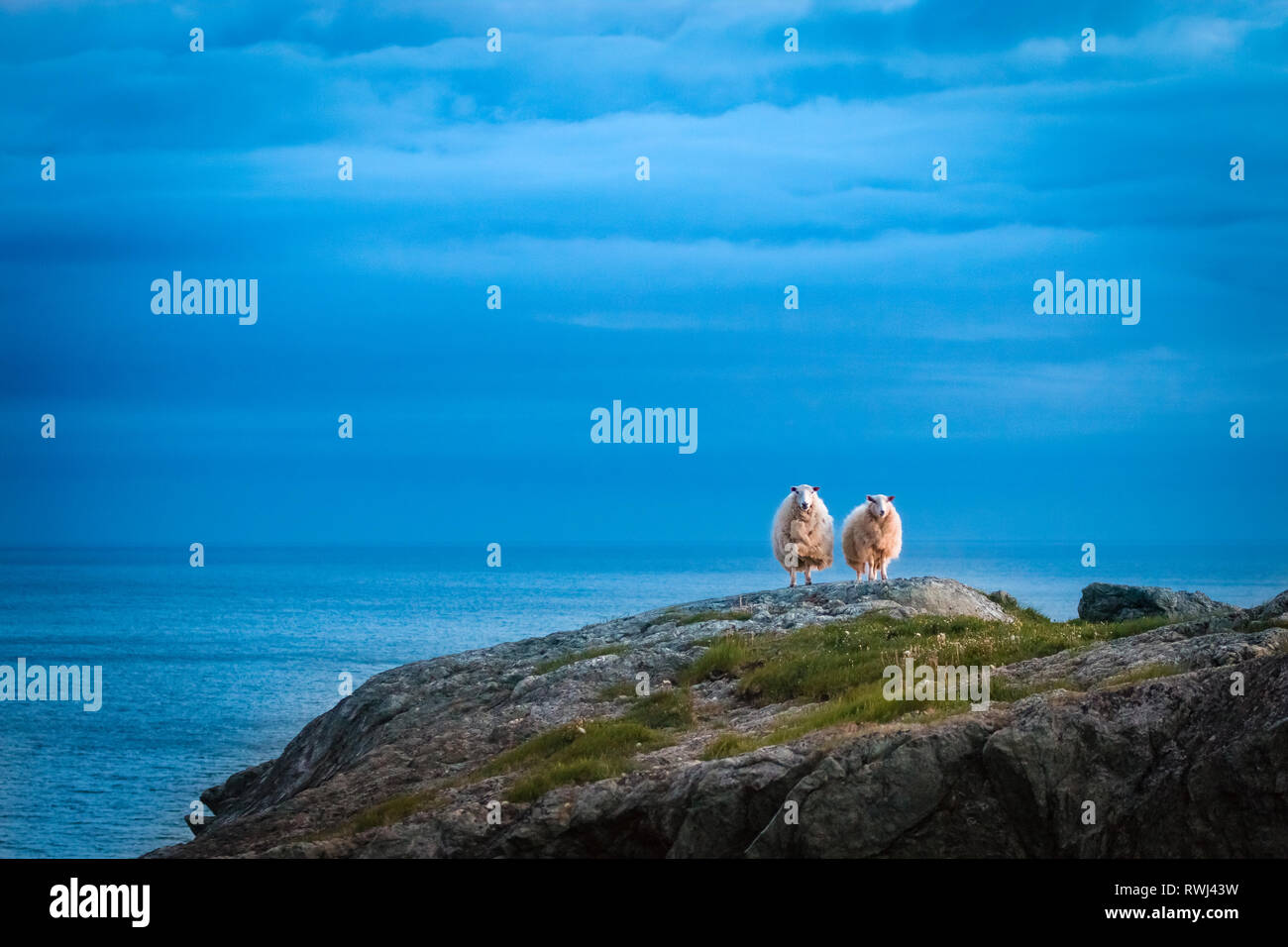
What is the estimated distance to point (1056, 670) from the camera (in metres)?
20.6

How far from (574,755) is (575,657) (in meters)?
7.54

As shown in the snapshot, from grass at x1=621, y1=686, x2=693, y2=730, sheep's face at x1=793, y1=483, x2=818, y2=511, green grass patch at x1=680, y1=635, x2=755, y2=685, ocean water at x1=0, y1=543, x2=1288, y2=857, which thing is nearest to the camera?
grass at x1=621, y1=686, x2=693, y2=730

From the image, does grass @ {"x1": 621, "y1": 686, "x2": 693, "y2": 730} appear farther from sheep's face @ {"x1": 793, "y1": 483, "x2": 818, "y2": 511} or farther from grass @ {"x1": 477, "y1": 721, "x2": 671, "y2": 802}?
sheep's face @ {"x1": 793, "y1": 483, "x2": 818, "y2": 511}

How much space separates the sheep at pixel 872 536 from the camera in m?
35.8

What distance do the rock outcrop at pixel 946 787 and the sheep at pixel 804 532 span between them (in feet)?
41.9

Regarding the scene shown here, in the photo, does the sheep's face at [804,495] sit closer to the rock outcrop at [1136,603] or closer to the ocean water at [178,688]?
Result: the rock outcrop at [1136,603]

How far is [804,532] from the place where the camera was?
1401 inches

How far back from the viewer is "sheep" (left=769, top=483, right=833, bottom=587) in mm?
35531

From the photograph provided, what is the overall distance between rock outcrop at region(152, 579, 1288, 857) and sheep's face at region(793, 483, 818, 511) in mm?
12818

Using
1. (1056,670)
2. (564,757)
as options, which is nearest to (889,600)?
(1056,670)

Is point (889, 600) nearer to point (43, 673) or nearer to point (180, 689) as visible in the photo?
point (180, 689)

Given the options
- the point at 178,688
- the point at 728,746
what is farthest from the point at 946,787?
the point at 178,688

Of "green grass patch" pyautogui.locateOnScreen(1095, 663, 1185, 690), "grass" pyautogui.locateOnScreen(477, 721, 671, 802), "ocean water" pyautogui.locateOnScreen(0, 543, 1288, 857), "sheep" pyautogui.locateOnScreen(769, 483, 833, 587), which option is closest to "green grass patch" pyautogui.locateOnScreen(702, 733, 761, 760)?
"grass" pyautogui.locateOnScreen(477, 721, 671, 802)
